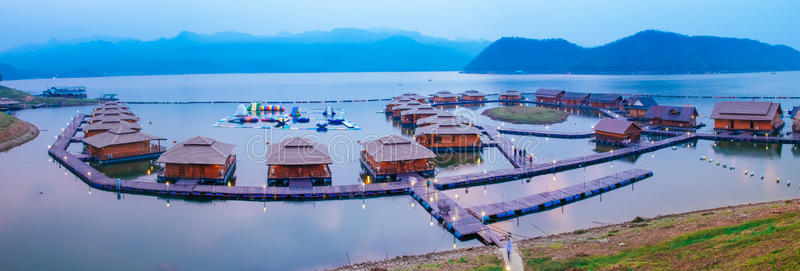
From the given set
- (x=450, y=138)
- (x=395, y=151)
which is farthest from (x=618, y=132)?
(x=395, y=151)

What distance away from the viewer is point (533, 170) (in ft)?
111

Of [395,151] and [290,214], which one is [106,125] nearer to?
[290,214]

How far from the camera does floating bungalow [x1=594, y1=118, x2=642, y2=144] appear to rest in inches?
1767

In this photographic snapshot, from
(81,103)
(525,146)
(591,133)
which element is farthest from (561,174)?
(81,103)

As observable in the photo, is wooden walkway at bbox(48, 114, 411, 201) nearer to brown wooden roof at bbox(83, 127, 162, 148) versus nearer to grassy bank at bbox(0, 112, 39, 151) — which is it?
brown wooden roof at bbox(83, 127, 162, 148)

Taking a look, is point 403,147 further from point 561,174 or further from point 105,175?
point 105,175

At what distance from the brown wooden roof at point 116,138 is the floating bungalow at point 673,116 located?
5698 cm

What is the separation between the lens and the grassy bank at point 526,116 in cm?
6612

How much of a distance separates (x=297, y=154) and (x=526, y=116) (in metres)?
47.2

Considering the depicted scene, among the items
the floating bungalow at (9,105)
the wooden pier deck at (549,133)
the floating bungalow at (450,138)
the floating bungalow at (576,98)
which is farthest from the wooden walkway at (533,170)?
the floating bungalow at (9,105)

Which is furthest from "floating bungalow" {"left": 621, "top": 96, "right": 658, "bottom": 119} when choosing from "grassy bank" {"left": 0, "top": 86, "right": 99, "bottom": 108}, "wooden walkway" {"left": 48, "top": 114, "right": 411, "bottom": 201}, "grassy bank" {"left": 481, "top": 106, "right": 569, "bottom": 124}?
"grassy bank" {"left": 0, "top": 86, "right": 99, "bottom": 108}

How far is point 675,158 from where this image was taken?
3912cm

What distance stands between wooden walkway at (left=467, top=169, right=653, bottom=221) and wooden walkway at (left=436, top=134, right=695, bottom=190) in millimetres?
4388

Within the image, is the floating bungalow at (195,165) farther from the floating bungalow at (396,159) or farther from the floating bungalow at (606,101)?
the floating bungalow at (606,101)
